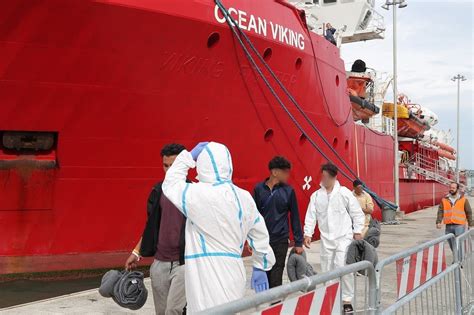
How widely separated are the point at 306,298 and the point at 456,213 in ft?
23.1

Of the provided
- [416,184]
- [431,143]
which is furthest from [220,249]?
A: [431,143]

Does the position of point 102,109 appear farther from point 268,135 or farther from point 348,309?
point 348,309

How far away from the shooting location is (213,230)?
2.94 m

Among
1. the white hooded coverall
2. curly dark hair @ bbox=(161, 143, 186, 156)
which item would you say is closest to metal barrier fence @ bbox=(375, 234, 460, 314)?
the white hooded coverall

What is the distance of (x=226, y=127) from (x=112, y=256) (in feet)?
8.25

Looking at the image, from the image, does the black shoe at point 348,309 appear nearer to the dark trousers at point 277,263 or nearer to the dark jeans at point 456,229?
the dark trousers at point 277,263

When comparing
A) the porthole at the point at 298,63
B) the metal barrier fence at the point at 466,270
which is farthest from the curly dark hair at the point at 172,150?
the porthole at the point at 298,63

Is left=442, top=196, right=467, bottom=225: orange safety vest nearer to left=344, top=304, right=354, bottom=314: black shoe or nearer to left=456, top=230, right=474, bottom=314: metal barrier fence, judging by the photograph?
left=456, top=230, right=474, bottom=314: metal barrier fence

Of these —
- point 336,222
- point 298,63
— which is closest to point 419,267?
point 336,222

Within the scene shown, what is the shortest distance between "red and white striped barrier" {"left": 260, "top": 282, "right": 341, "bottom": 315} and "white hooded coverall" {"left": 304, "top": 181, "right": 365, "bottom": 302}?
86.7 inches

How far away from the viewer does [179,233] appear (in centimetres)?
376

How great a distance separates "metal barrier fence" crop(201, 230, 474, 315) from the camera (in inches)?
93.7

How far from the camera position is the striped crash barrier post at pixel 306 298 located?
210 centimetres

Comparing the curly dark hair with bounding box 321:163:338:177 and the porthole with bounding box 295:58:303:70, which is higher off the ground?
the porthole with bounding box 295:58:303:70
